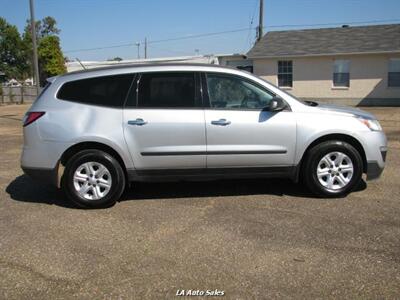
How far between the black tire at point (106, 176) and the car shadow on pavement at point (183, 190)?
11.0 inches

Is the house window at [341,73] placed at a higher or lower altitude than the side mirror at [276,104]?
higher

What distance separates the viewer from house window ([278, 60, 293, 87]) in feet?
80.7

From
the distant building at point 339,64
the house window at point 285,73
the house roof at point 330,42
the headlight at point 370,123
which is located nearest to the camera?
the headlight at point 370,123

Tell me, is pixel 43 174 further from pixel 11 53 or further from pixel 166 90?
pixel 11 53

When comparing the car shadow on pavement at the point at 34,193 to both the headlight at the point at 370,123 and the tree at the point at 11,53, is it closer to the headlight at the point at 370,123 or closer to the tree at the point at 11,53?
the headlight at the point at 370,123

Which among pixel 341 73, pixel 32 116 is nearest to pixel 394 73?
pixel 341 73

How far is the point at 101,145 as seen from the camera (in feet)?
19.1

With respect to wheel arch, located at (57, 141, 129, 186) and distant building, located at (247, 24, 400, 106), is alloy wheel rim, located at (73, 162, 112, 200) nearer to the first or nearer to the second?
wheel arch, located at (57, 141, 129, 186)

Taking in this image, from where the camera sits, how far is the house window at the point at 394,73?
73.4 feet

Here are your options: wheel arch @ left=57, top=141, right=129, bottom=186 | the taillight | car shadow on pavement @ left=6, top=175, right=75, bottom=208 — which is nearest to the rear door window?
wheel arch @ left=57, top=141, right=129, bottom=186

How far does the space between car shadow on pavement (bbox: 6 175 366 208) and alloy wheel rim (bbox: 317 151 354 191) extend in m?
0.28

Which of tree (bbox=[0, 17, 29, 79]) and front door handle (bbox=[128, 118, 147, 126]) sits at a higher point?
tree (bbox=[0, 17, 29, 79])
